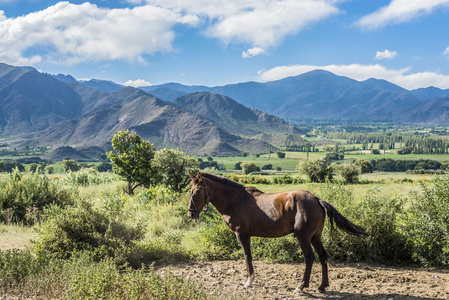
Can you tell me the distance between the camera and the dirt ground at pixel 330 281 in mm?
5930

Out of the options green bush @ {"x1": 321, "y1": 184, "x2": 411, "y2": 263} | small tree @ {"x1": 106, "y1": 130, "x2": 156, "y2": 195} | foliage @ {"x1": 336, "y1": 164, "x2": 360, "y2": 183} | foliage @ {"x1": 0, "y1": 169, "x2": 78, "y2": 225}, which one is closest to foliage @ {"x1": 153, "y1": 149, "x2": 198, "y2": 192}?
small tree @ {"x1": 106, "y1": 130, "x2": 156, "y2": 195}

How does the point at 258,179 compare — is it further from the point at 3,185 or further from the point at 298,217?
the point at 298,217

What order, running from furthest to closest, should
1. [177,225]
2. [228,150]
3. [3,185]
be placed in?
[228,150] < [3,185] < [177,225]

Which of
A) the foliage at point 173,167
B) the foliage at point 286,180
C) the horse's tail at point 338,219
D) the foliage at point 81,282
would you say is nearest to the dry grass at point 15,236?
the foliage at point 81,282

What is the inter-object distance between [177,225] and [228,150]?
162932 millimetres

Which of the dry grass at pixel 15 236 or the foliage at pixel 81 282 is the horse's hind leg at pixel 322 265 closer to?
the foliage at pixel 81 282

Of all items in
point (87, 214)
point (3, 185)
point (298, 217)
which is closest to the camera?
point (298, 217)

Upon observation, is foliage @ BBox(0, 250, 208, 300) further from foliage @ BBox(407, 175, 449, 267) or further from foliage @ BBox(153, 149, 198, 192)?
foliage @ BBox(153, 149, 198, 192)

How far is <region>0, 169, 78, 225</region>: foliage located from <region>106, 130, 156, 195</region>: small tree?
6.09 m

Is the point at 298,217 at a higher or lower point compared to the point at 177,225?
higher

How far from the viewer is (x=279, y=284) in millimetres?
6547

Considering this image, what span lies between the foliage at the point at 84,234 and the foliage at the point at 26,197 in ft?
13.8

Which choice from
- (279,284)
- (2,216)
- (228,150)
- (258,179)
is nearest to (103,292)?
(279,284)

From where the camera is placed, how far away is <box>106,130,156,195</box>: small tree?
21109 mm
